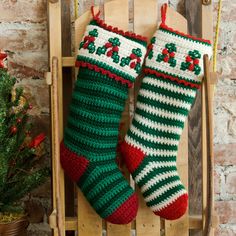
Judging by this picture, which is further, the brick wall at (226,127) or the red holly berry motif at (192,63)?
the brick wall at (226,127)

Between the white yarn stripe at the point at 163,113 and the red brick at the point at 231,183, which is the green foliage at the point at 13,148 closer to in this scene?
the white yarn stripe at the point at 163,113

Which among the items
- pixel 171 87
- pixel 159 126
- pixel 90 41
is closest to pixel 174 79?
pixel 171 87

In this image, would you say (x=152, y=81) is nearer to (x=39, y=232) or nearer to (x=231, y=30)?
(x=231, y=30)

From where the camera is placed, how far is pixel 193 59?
1144 millimetres

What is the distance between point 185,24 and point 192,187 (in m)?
0.45

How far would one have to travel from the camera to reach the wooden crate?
47.1 inches

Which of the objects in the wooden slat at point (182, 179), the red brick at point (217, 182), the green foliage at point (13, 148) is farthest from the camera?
the red brick at point (217, 182)

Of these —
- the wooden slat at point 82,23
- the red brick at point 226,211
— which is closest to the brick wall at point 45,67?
the red brick at point 226,211

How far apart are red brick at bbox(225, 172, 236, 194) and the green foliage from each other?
1.73ft

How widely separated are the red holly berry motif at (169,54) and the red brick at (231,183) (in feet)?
1.30

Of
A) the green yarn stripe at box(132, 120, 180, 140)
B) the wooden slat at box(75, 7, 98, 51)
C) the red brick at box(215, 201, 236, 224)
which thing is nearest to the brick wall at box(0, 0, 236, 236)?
the red brick at box(215, 201, 236, 224)

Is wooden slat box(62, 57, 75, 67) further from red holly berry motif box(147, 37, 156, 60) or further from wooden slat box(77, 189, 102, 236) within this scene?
wooden slat box(77, 189, 102, 236)

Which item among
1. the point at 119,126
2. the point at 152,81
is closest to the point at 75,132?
the point at 119,126

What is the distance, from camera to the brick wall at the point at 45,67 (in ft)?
4.27
